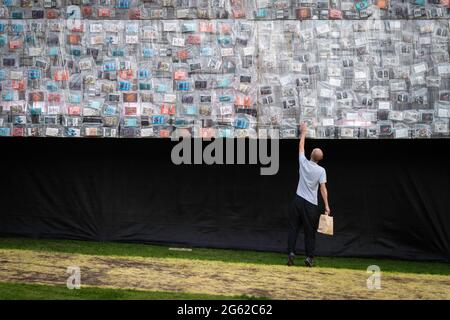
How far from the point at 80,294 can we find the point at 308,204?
3.71 meters

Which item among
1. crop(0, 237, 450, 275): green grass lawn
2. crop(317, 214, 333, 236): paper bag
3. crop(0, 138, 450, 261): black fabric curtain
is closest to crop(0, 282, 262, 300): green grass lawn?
crop(317, 214, 333, 236): paper bag

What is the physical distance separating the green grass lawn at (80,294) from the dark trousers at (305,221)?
256 cm

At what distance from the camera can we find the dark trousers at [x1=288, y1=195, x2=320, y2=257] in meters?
10.3

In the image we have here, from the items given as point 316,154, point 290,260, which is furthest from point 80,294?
point 316,154

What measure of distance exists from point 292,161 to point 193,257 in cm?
226

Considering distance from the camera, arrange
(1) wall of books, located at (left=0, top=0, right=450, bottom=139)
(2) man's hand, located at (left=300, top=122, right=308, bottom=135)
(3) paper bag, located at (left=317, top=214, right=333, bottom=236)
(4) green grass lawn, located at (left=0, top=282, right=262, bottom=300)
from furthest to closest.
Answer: (1) wall of books, located at (left=0, top=0, right=450, bottom=139), (2) man's hand, located at (left=300, top=122, right=308, bottom=135), (3) paper bag, located at (left=317, top=214, right=333, bottom=236), (4) green grass lawn, located at (left=0, top=282, right=262, bottom=300)

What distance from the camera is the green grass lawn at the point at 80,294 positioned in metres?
7.70

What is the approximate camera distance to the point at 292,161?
39.1ft

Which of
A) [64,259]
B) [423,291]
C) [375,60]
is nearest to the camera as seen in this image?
[423,291]

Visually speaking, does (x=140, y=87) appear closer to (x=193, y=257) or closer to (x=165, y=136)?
(x=165, y=136)

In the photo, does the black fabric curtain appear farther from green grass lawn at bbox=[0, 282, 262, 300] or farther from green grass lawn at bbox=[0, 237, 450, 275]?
green grass lawn at bbox=[0, 282, 262, 300]

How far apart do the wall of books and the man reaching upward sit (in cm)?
84

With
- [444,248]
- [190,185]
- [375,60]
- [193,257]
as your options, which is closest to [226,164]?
[190,185]

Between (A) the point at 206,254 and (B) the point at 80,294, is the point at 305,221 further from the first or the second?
(B) the point at 80,294
